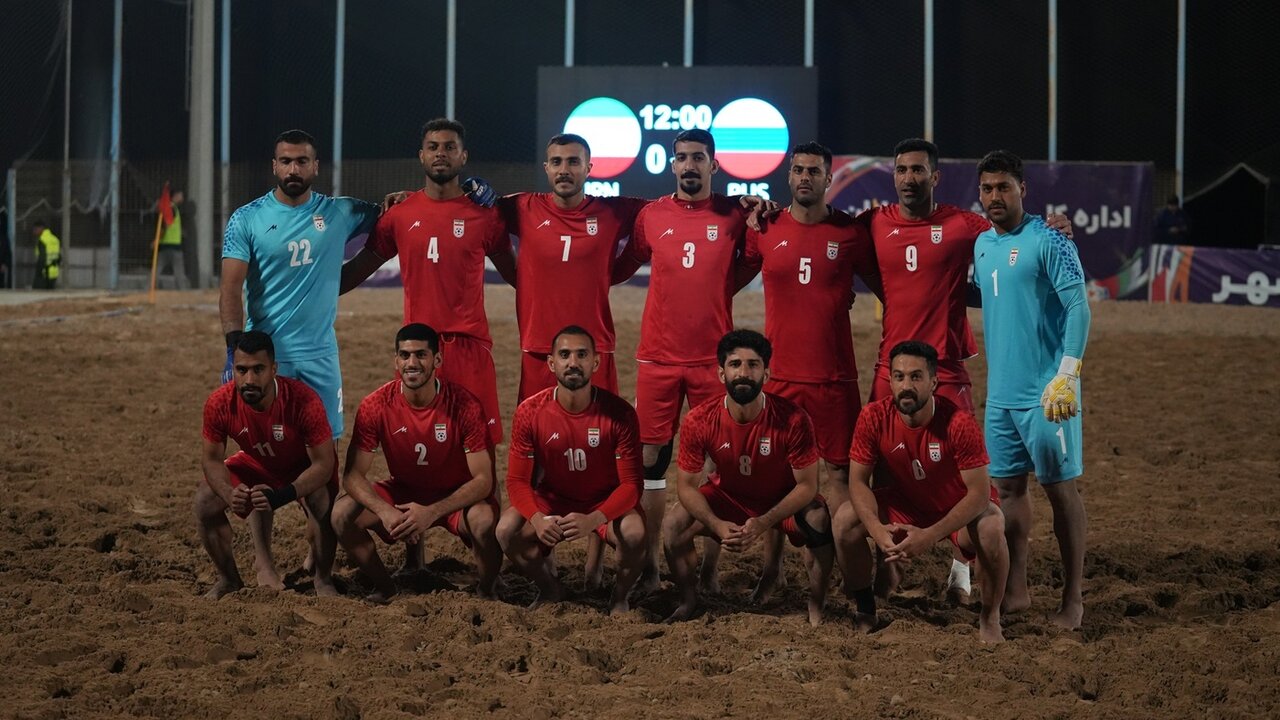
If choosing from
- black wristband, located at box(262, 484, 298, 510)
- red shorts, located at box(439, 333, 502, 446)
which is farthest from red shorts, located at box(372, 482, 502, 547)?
red shorts, located at box(439, 333, 502, 446)

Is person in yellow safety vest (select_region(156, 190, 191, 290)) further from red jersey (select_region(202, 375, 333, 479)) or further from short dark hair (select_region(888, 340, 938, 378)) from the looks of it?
short dark hair (select_region(888, 340, 938, 378))

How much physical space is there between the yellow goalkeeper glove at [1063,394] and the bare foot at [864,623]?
1.19 m

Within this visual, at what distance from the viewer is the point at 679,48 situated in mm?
26219

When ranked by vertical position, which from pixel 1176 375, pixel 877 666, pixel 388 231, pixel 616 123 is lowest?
pixel 877 666

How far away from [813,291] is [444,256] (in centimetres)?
190

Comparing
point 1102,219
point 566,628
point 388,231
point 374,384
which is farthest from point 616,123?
point 566,628

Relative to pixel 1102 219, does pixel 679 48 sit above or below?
above

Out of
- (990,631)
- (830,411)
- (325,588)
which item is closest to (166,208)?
(325,588)

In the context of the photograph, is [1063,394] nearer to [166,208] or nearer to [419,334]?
[419,334]

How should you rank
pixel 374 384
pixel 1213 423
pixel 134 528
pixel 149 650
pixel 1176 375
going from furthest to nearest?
pixel 1176 375 < pixel 374 384 < pixel 1213 423 < pixel 134 528 < pixel 149 650

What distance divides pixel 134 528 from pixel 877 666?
4499 millimetres

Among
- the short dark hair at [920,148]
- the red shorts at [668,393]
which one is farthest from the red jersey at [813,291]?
the short dark hair at [920,148]

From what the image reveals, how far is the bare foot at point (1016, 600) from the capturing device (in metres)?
6.10

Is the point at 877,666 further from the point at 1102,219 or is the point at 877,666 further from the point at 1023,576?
the point at 1102,219
